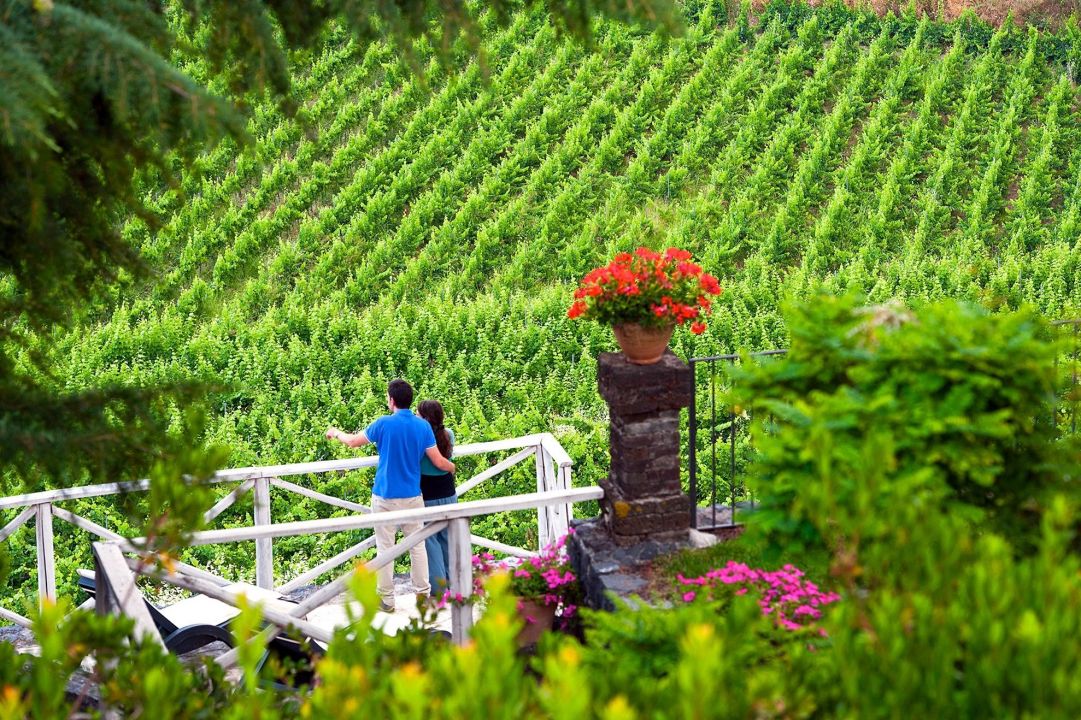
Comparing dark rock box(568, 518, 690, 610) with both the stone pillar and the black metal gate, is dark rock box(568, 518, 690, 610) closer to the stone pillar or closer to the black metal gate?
the stone pillar

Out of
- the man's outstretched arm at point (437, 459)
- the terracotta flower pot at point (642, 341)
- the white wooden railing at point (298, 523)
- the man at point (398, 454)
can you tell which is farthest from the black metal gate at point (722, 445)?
the man at point (398, 454)

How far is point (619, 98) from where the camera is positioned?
2025 cm

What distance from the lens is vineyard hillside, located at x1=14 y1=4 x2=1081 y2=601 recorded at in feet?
39.5

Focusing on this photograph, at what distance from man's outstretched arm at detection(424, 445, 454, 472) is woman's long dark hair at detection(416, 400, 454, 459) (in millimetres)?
113

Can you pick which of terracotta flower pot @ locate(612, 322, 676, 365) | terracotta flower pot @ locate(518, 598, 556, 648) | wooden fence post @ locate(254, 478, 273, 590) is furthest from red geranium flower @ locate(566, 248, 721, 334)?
wooden fence post @ locate(254, 478, 273, 590)

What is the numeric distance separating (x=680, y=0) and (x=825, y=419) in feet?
71.6

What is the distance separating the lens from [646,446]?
5.83 m

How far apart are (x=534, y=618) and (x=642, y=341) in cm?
154

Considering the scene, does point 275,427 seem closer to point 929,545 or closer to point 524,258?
point 524,258

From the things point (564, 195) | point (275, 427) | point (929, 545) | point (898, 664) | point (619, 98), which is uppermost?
point (619, 98)

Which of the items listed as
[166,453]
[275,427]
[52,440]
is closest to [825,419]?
[166,453]

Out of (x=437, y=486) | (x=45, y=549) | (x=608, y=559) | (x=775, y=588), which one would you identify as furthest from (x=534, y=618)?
(x=45, y=549)

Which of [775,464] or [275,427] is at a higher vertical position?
[775,464]

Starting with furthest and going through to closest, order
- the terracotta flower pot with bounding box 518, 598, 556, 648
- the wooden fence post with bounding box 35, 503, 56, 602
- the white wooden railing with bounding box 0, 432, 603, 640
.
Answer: the wooden fence post with bounding box 35, 503, 56, 602
the terracotta flower pot with bounding box 518, 598, 556, 648
the white wooden railing with bounding box 0, 432, 603, 640
